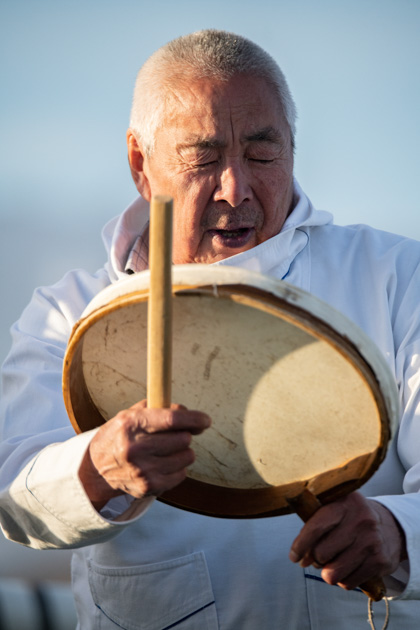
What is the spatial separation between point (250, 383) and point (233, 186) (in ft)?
2.48

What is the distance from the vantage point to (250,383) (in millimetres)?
1293

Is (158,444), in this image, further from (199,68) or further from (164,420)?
(199,68)

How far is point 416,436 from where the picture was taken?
174 centimetres

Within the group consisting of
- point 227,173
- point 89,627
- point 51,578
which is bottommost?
point 51,578

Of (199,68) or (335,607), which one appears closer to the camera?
(335,607)

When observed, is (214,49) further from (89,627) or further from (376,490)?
(89,627)

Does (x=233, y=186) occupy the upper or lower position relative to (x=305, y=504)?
upper

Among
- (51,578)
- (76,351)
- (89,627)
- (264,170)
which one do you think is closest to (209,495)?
(76,351)

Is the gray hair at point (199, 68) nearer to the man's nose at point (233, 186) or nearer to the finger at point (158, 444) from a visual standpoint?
the man's nose at point (233, 186)

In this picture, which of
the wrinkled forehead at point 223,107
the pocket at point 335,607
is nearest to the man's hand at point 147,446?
the pocket at point 335,607

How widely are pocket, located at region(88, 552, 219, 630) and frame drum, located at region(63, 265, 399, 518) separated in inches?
18.4

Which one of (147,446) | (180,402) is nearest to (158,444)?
(147,446)

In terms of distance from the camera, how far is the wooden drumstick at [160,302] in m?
1.06

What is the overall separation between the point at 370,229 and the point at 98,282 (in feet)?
2.46
